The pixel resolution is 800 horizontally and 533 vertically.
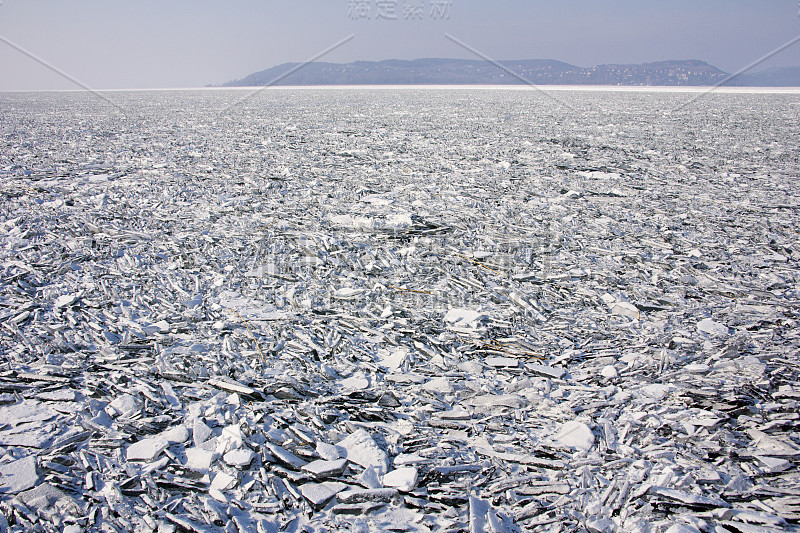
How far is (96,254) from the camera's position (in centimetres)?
409

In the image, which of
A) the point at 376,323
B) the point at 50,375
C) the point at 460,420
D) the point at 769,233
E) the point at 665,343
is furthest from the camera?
the point at 769,233

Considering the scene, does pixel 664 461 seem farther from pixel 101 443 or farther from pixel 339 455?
pixel 101 443

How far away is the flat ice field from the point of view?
1727mm

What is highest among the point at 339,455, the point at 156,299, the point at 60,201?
the point at 60,201

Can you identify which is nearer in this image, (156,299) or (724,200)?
(156,299)

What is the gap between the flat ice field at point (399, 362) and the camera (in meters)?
1.73

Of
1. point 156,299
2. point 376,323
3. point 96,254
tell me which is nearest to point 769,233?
point 376,323

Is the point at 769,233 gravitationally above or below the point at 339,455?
above

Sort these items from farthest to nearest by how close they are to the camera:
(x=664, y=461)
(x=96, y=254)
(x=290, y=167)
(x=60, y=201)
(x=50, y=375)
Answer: (x=290, y=167), (x=60, y=201), (x=96, y=254), (x=50, y=375), (x=664, y=461)

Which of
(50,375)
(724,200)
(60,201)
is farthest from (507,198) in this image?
(60,201)

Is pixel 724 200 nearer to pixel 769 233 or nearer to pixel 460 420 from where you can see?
pixel 769 233

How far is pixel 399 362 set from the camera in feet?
8.59

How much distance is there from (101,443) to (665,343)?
3.00 m

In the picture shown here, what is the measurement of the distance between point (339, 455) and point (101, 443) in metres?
1.03
